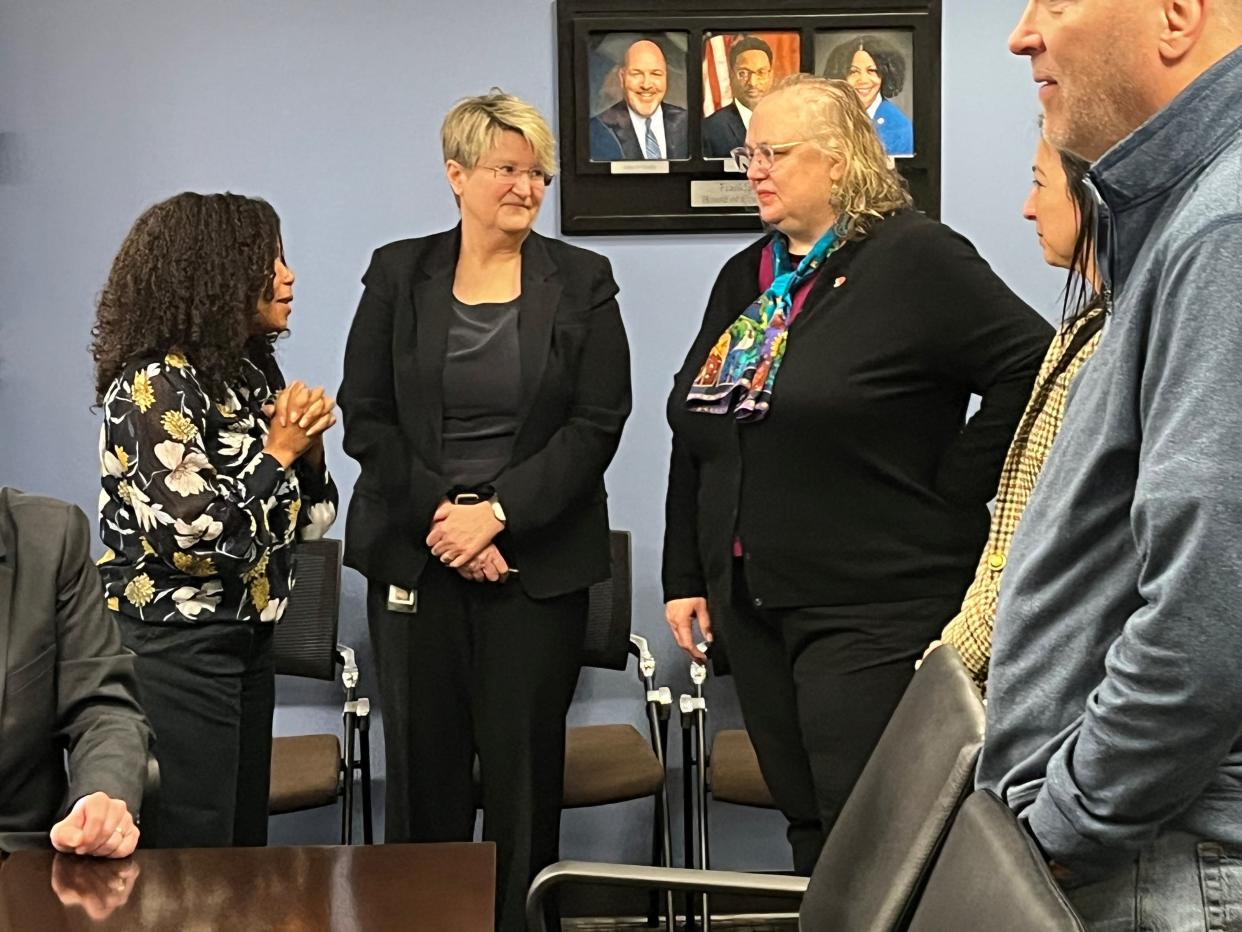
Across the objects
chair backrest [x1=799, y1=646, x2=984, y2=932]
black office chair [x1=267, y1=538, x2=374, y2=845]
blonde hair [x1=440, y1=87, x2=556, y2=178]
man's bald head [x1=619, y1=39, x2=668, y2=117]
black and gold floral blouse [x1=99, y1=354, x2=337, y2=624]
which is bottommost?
black office chair [x1=267, y1=538, x2=374, y2=845]

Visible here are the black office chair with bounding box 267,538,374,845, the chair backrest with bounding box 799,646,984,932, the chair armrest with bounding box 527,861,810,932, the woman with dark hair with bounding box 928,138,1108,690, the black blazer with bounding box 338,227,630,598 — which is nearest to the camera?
the chair backrest with bounding box 799,646,984,932

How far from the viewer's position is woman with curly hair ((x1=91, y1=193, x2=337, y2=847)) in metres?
2.68

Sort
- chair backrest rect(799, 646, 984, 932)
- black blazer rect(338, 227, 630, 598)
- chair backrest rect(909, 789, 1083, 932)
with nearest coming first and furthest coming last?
chair backrest rect(909, 789, 1083, 932) → chair backrest rect(799, 646, 984, 932) → black blazer rect(338, 227, 630, 598)

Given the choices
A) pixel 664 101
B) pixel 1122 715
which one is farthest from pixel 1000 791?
pixel 664 101

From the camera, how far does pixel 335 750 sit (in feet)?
11.4

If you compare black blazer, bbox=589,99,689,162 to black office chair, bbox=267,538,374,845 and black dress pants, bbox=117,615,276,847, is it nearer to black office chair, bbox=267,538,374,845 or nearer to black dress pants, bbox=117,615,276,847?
black office chair, bbox=267,538,374,845

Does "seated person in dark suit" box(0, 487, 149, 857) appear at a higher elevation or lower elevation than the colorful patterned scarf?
lower

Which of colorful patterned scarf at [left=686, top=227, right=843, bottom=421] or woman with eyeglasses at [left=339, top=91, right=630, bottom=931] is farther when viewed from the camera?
woman with eyeglasses at [left=339, top=91, right=630, bottom=931]

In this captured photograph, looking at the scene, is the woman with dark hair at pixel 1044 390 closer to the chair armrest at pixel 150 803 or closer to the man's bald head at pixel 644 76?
the chair armrest at pixel 150 803

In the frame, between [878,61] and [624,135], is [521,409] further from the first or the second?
[878,61]

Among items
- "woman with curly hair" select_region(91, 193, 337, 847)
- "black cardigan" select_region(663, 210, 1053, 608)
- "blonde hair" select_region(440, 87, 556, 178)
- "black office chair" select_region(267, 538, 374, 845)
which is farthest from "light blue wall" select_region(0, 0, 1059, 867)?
"black cardigan" select_region(663, 210, 1053, 608)

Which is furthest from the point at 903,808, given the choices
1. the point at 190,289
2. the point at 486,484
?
the point at 190,289

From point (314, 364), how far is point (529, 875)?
5.12 ft

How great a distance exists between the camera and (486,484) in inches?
115
